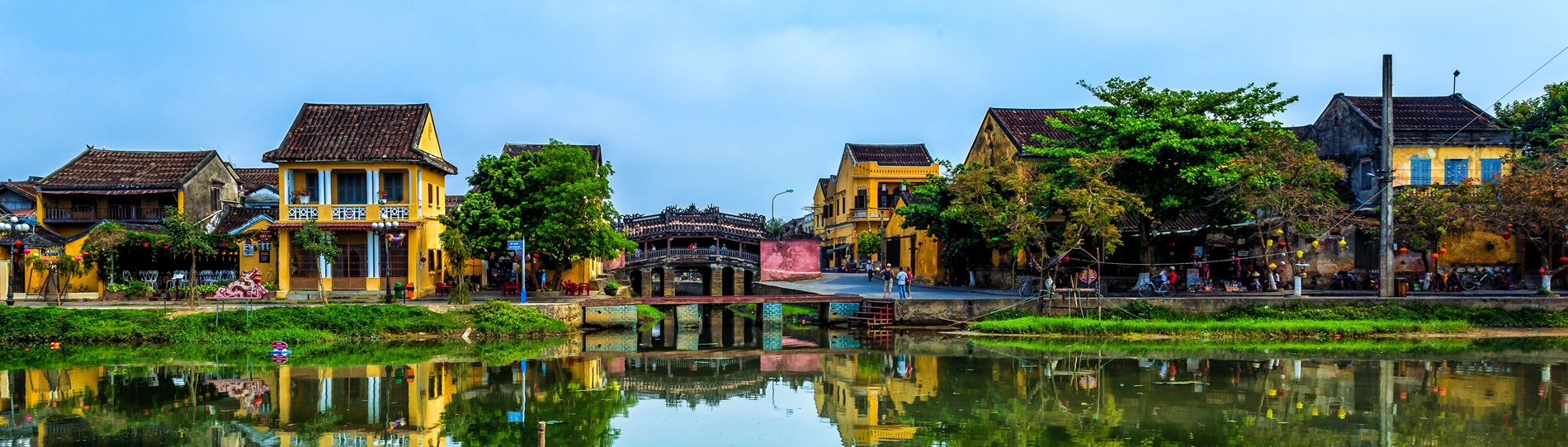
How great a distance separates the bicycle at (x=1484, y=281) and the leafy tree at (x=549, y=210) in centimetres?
2299

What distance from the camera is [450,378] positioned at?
21094 mm

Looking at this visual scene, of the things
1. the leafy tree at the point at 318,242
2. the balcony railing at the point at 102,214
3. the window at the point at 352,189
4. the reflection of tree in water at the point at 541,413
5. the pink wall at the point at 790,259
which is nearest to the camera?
the reflection of tree in water at the point at 541,413

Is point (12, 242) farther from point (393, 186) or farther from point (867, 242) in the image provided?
point (867, 242)

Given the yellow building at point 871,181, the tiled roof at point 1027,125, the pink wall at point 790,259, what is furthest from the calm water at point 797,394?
the yellow building at point 871,181

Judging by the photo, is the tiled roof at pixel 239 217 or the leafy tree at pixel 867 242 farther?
the leafy tree at pixel 867 242

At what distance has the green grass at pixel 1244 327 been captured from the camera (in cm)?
2789

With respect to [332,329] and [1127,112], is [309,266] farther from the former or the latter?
[1127,112]

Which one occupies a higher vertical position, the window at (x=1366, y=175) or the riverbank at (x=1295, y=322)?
the window at (x=1366, y=175)

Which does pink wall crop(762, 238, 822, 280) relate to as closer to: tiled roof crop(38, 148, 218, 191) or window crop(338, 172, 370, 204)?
window crop(338, 172, 370, 204)

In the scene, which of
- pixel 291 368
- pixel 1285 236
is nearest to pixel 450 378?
pixel 291 368

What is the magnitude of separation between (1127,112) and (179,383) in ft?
73.0

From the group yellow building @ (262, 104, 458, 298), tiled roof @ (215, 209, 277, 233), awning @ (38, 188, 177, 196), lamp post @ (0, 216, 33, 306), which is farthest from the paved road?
lamp post @ (0, 216, 33, 306)

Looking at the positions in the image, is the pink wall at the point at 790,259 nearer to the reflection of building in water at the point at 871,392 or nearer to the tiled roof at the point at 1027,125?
the tiled roof at the point at 1027,125

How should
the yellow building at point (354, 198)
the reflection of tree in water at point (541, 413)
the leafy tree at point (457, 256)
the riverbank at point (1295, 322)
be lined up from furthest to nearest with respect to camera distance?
1. the yellow building at point (354, 198)
2. the leafy tree at point (457, 256)
3. the riverbank at point (1295, 322)
4. the reflection of tree in water at point (541, 413)
